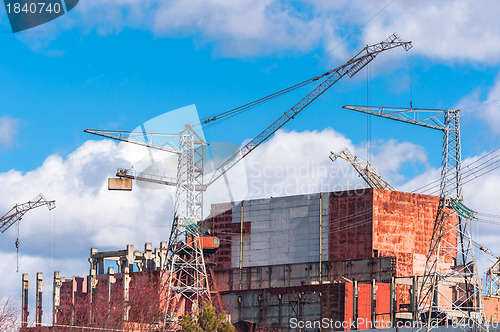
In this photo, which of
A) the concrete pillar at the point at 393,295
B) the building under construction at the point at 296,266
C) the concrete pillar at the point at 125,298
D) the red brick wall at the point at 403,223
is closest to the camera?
the concrete pillar at the point at 393,295

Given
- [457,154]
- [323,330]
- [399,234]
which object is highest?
[457,154]

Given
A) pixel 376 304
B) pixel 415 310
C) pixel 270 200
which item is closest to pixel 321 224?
pixel 270 200

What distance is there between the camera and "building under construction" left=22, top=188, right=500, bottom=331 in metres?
115

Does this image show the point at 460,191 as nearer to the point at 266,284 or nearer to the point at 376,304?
the point at 376,304

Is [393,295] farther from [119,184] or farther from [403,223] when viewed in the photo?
[119,184]

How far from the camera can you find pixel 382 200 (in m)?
131

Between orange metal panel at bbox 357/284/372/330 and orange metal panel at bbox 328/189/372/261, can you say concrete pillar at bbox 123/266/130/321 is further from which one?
orange metal panel at bbox 328/189/372/261

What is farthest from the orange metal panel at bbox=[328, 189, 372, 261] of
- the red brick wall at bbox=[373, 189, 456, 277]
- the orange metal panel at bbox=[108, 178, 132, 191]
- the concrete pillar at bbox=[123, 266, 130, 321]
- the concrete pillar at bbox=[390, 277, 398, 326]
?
the concrete pillar at bbox=[123, 266, 130, 321]

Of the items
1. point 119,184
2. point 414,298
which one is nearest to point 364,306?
point 414,298

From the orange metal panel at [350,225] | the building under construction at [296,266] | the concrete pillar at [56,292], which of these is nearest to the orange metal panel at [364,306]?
the building under construction at [296,266]

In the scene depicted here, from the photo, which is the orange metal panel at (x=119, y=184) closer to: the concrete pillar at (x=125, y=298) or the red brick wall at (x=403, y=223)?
the concrete pillar at (x=125, y=298)

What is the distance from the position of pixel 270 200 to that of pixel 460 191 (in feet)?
157

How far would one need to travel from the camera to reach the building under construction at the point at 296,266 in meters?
115

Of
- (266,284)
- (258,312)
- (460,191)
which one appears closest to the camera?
(460,191)
